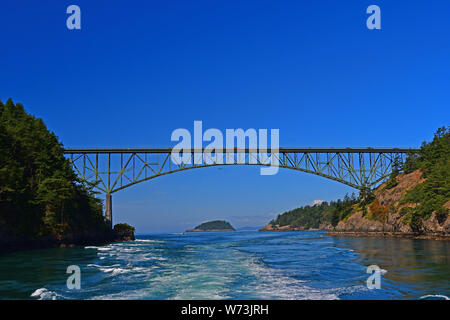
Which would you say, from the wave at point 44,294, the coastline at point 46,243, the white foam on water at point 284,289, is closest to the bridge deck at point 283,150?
the coastline at point 46,243

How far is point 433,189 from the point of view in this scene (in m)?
56.1

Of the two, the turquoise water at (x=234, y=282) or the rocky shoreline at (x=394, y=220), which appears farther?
the rocky shoreline at (x=394, y=220)

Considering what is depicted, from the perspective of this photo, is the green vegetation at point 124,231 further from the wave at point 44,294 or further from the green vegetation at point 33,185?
the wave at point 44,294

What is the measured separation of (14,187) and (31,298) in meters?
30.1

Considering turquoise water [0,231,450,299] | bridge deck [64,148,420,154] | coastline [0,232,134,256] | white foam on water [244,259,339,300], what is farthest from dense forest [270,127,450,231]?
coastline [0,232,134,256]

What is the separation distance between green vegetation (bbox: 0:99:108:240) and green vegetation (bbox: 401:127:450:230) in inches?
1979

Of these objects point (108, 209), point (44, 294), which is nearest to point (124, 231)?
point (108, 209)

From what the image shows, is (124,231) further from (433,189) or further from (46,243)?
Answer: (433,189)

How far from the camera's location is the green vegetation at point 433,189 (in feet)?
171

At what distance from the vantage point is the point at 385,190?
7675 centimetres

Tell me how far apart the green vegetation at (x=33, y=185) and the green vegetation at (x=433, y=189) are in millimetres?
50269

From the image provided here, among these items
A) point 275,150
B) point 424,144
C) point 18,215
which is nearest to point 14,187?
point 18,215

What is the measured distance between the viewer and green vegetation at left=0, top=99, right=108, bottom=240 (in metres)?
39.6

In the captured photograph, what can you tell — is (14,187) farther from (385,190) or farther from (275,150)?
(385,190)
